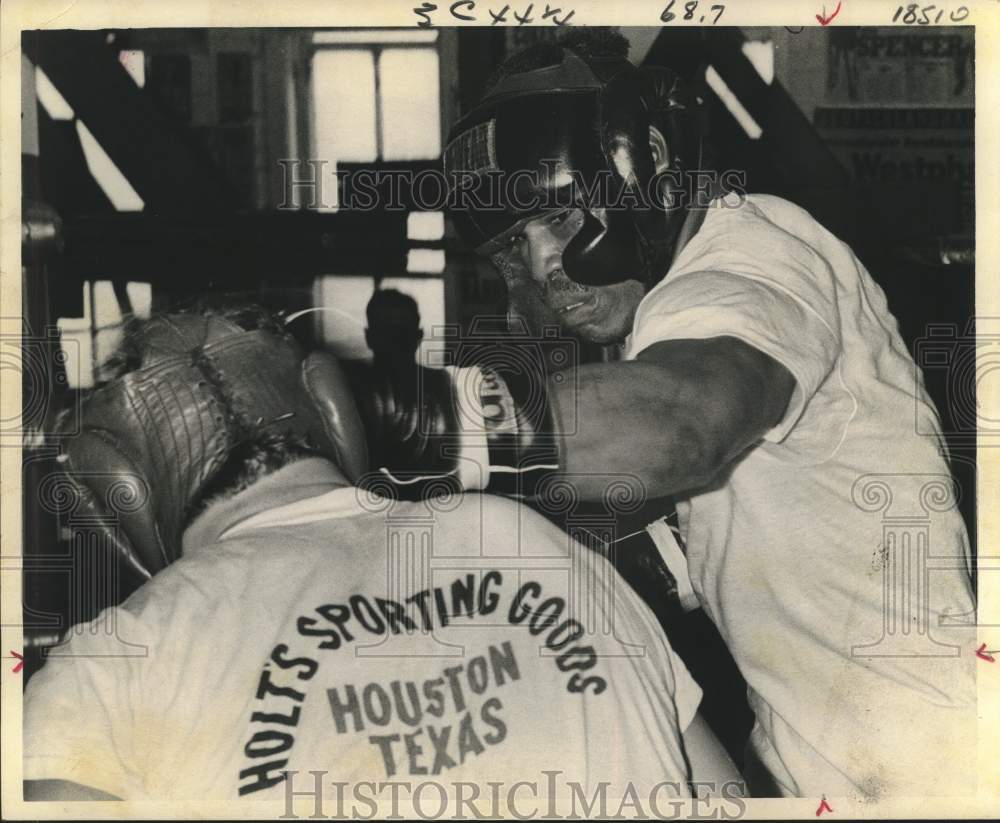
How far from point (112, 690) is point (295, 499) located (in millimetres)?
387

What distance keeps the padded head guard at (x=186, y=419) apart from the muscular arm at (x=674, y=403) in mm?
349

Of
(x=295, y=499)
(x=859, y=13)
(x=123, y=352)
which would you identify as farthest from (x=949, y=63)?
(x=123, y=352)

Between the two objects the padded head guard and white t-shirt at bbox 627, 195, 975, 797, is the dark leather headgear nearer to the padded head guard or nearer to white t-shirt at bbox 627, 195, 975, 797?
white t-shirt at bbox 627, 195, 975, 797

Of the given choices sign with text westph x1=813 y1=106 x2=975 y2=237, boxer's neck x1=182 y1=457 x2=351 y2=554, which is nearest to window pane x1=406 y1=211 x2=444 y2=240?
boxer's neck x1=182 y1=457 x2=351 y2=554

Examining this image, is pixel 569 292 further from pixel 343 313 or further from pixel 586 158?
pixel 343 313

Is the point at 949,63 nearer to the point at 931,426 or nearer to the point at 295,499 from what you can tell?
the point at 931,426

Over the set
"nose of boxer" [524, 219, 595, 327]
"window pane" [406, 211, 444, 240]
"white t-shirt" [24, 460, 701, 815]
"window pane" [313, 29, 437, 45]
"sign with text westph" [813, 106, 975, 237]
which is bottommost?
"white t-shirt" [24, 460, 701, 815]

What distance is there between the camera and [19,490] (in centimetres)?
162

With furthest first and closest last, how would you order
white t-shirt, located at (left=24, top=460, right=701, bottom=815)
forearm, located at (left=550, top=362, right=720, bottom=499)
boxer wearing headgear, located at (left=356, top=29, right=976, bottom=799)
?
boxer wearing headgear, located at (left=356, top=29, right=976, bottom=799), white t-shirt, located at (left=24, top=460, right=701, bottom=815), forearm, located at (left=550, top=362, right=720, bottom=499)

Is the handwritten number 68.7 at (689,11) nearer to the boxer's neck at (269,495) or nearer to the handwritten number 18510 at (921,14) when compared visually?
the handwritten number 18510 at (921,14)

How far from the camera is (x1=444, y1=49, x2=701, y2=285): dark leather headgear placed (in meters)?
1.53

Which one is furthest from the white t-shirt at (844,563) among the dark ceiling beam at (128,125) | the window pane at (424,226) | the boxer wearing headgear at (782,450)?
the dark ceiling beam at (128,125)

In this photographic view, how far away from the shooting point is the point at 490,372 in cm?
145

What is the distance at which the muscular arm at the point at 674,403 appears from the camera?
1.28 meters
